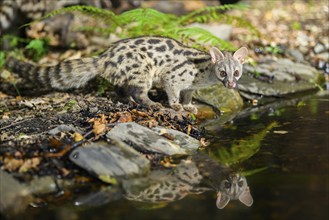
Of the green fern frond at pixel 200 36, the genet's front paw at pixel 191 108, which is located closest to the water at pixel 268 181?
the genet's front paw at pixel 191 108

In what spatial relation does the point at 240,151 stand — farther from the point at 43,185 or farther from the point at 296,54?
the point at 296,54

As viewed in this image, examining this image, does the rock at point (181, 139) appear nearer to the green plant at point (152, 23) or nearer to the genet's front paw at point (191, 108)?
the genet's front paw at point (191, 108)

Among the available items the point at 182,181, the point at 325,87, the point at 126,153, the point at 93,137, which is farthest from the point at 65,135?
the point at 325,87

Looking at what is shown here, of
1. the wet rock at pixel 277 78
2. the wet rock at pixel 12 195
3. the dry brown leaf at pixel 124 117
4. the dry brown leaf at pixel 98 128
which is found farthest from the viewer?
the wet rock at pixel 277 78

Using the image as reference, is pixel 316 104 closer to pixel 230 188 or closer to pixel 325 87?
pixel 325 87

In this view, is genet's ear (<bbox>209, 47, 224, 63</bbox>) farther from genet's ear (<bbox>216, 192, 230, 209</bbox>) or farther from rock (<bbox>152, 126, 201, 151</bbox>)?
genet's ear (<bbox>216, 192, 230, 209</bbox>)
